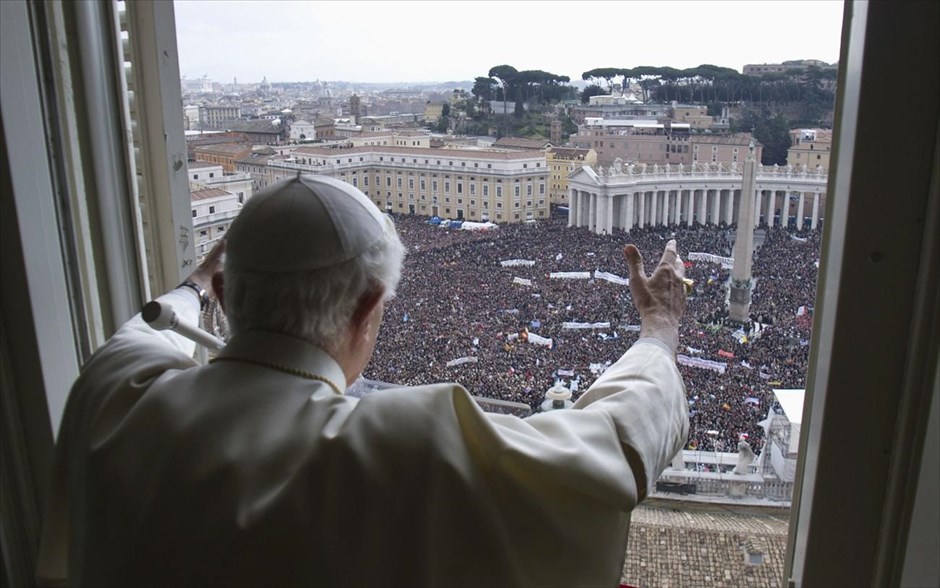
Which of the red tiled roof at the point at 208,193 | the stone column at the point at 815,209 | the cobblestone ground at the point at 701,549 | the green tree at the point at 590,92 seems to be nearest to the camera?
the stone column at the point at 815,209

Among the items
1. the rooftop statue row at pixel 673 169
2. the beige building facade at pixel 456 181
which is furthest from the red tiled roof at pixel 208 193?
the rooftop statue row at pixel 673 169

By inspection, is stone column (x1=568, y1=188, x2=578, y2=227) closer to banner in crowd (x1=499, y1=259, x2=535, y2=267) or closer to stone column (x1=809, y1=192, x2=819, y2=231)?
banner in crowd (x1=499, y1=259, x2=535, y2=267)

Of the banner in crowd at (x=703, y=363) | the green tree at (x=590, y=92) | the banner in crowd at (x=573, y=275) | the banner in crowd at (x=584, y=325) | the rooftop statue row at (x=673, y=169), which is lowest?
the banner in crowd at (x=584, y=325)

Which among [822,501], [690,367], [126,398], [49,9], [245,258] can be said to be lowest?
[690,367]

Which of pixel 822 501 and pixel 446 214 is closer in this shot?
pixel 822 501

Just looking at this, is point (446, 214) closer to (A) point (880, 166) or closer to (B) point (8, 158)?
(B) point (8, 158)

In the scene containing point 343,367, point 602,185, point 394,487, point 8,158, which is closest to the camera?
point 394,487

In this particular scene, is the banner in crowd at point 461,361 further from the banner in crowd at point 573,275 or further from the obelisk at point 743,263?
the obelisk at point 743,263

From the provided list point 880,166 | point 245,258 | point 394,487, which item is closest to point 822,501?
point 880,166
